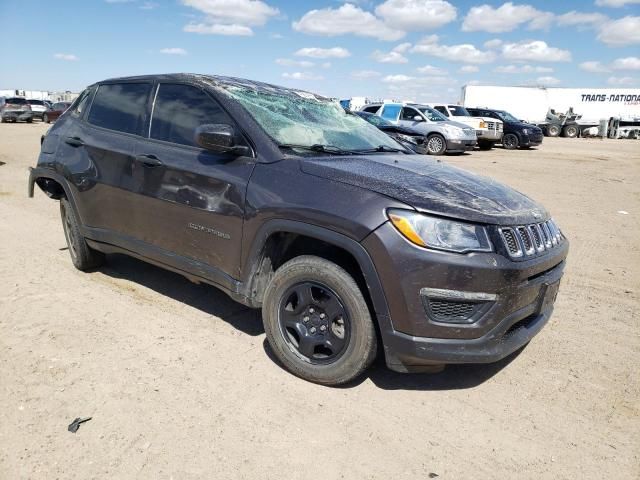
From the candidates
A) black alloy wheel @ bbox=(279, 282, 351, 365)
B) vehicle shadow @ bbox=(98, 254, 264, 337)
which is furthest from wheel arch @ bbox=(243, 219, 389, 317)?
vehicle shadow @ bbox=(98, 254, 264, 337)

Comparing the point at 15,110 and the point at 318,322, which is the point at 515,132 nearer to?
the point at 318,322

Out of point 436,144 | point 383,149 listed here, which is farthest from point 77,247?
point 436,144

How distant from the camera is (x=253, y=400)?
2.87m

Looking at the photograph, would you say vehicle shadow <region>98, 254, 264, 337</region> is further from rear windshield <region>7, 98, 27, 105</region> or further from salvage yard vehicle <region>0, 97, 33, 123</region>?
rear windshield <region>7, 98, 27, 105</region>

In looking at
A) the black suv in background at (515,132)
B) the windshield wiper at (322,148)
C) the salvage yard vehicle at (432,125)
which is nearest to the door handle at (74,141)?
the windshield wiper at (322,148)

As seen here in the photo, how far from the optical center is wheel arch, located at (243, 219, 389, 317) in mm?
2686

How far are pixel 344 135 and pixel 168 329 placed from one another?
76.1 inches

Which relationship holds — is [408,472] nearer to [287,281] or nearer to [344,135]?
[287,281]

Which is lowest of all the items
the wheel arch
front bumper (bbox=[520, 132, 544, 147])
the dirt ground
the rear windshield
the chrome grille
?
the dirt ground

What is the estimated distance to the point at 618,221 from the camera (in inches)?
309

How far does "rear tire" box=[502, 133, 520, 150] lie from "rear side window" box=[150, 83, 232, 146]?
67.0ft

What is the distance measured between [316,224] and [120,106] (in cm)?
238

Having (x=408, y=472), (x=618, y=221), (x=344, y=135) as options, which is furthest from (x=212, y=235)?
(x=618, y=221)

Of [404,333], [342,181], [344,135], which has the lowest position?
[404,333]
